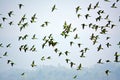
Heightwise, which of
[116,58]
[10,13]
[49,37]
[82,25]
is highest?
[10,13]

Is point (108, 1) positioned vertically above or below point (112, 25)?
above

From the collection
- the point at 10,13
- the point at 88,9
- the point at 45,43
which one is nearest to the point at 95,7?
the point at 88,9

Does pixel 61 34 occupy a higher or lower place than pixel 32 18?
lower

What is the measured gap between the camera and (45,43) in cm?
4378

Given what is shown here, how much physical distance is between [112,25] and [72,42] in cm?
752

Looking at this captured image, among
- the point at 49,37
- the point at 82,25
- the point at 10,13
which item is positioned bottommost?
the point at 49,37

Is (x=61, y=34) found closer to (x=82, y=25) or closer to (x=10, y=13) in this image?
(x=82, y=25)

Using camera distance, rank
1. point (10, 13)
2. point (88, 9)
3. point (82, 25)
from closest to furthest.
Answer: point (88, 9) < point (82, 25) < point (10, 13)

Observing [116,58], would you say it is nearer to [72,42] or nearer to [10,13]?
[72,42]

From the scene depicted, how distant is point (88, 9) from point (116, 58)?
31.0 ft

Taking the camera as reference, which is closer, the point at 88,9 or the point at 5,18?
the point at 88,9

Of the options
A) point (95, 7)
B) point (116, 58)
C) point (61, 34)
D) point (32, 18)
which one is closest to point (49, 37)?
point (61, 34)

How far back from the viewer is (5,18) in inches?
1795

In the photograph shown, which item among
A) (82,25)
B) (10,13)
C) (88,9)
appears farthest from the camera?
(10,13)
